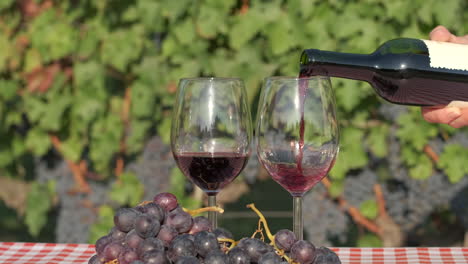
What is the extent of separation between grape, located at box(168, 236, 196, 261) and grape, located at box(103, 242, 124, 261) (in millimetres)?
92

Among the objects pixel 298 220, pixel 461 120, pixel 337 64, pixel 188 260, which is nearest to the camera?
pixel 188 260

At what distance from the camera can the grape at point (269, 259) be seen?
1.05 meters

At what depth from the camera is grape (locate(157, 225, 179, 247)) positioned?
1.12 meters

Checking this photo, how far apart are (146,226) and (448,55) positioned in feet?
2.78

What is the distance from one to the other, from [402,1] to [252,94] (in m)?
0.73

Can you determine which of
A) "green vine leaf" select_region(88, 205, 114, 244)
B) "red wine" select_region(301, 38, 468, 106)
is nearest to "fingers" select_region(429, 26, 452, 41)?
"red wine" select_region(301, 38, 468, 106)

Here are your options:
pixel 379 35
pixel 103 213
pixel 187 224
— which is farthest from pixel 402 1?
pixel 187 224

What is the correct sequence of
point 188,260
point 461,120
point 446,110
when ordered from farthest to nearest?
point 461,120 < point 446,110 < point 188,260

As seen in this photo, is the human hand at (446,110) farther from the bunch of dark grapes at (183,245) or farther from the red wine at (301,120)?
the bunch of dark grapes at (183,245)

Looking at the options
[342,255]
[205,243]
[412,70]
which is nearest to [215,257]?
[205,243]

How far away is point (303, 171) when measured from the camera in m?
1.33

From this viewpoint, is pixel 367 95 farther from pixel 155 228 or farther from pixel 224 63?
pixel 155 228

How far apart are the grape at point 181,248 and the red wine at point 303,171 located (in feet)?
1.03

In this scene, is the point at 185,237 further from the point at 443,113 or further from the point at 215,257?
the point at 443,113
